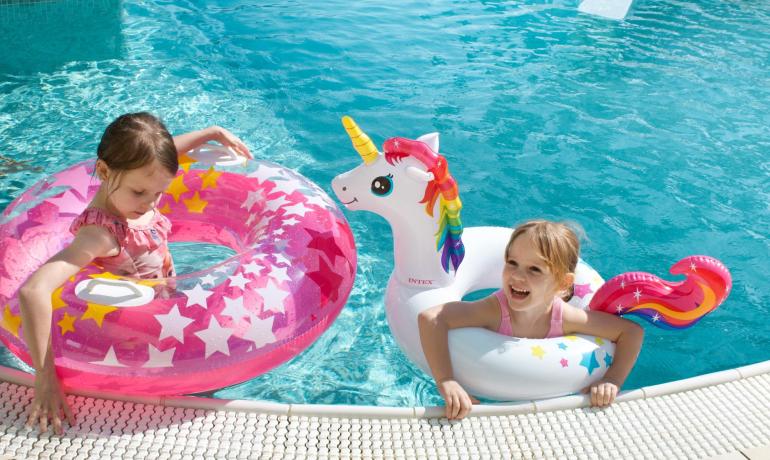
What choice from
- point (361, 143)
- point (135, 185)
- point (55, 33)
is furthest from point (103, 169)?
point (55, 33)

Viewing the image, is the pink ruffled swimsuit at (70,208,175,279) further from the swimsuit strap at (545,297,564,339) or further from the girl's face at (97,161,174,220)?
the swimsuit strap at (545,297,564,339)

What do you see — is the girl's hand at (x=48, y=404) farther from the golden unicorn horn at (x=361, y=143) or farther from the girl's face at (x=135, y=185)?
the golden unicorn horn at (x=361, y=143)

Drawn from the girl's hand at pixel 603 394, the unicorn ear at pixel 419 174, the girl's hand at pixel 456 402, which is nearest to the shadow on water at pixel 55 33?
the unicorn ear at pixel 419 174

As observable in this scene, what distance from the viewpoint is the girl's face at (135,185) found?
8.47ft

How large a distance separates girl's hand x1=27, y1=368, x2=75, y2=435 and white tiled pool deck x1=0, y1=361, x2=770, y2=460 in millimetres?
37

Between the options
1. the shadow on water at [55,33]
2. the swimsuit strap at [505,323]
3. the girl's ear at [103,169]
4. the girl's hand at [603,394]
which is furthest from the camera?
the shadow on water at [55,33]

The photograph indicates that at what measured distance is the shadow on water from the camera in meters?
6.96

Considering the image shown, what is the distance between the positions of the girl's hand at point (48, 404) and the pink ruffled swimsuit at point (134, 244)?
0.48 m

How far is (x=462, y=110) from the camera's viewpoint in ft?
21.1

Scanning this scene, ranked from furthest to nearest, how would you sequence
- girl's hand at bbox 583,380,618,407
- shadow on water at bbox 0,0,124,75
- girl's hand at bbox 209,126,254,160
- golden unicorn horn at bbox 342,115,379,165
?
shadow on water at bbox 0,0,124,75 → girl's hand at bbox 209,126,254,160 → golden unicorn horn at bbox 342,115,379,165 → girl's hand at bbox 583,380,618,407

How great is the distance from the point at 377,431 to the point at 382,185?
101 centimetres

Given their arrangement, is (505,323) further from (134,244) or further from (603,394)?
(134,244)

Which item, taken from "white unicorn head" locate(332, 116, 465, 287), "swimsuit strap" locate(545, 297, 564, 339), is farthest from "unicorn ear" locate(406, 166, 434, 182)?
"swimsuit strap" locate(545, 297, 564, 339)

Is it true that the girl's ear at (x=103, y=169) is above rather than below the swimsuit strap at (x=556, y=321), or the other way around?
above
